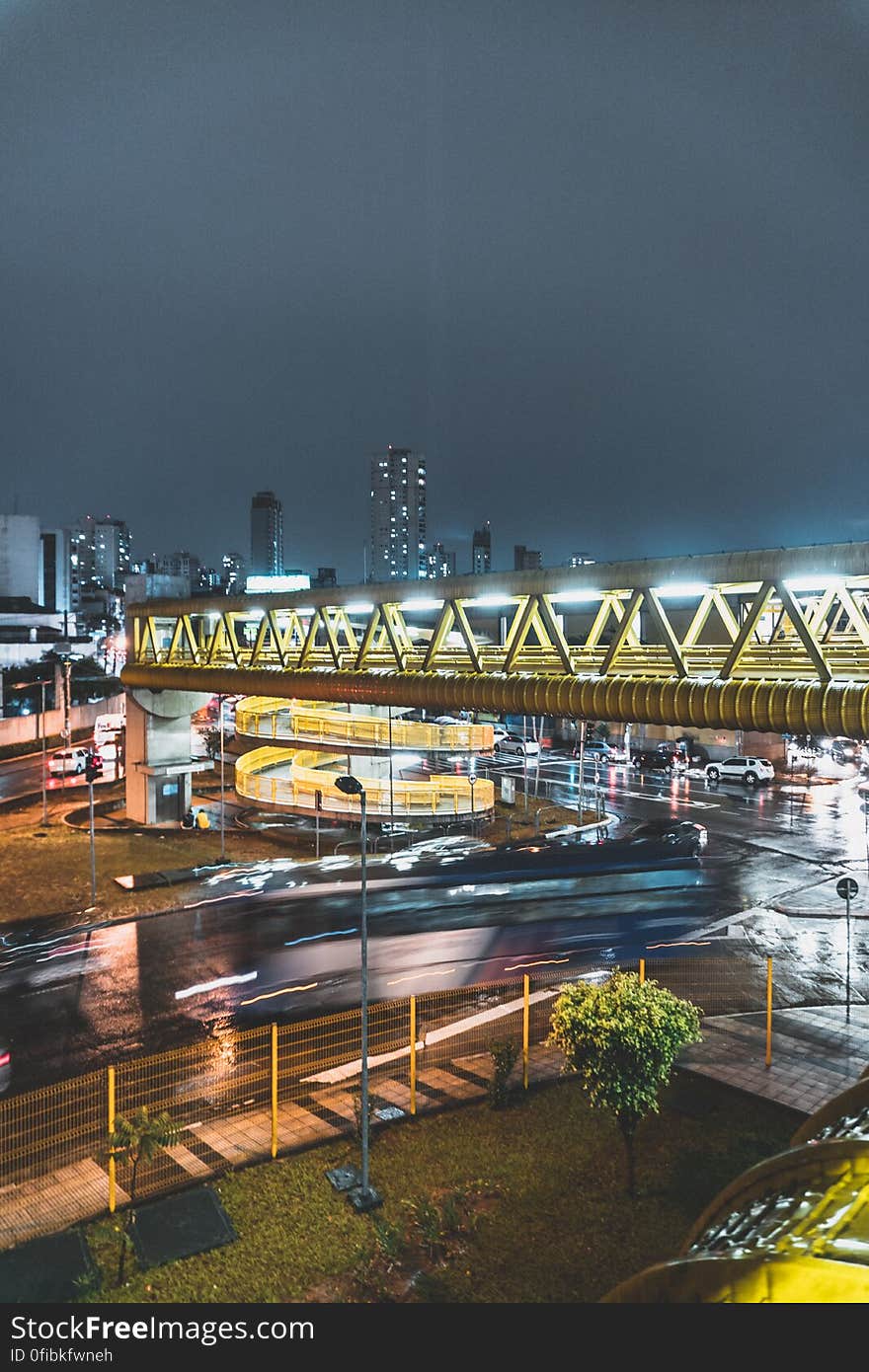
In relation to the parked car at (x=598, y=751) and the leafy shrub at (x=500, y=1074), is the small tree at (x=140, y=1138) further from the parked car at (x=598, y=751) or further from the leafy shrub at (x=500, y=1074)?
the parked car at (x=598, y=751)

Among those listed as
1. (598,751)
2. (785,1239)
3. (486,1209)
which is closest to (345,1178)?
(486,1209)

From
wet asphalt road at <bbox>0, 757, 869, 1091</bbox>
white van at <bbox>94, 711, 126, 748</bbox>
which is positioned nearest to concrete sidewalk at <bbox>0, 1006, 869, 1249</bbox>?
wet asphalt road at <bbox>0, 757, 869, 1091</bbox>

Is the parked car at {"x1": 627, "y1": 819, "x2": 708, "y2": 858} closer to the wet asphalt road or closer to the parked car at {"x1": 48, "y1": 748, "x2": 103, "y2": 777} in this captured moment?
the wet asphalt road

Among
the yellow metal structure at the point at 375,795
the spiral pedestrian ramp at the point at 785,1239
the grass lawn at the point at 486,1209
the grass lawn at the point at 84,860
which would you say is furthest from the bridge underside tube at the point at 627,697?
the yellow metal structure at the point at 375,795

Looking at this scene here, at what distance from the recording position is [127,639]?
37.4 m

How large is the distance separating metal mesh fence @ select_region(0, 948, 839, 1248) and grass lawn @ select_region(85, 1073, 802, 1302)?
70 centimetres

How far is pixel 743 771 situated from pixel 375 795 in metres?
25.4

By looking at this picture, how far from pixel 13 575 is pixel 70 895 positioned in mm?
100486

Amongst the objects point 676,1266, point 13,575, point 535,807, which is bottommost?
point 535,807

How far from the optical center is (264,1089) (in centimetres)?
1402

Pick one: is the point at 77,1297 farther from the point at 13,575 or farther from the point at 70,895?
the point at 13,575

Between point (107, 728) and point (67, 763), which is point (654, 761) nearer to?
point (67, 763)

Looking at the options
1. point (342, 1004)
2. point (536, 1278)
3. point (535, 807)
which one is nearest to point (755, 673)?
point (342, 1004)

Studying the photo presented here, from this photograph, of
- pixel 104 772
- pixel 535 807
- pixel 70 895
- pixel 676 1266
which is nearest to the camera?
pixel 676 1266
